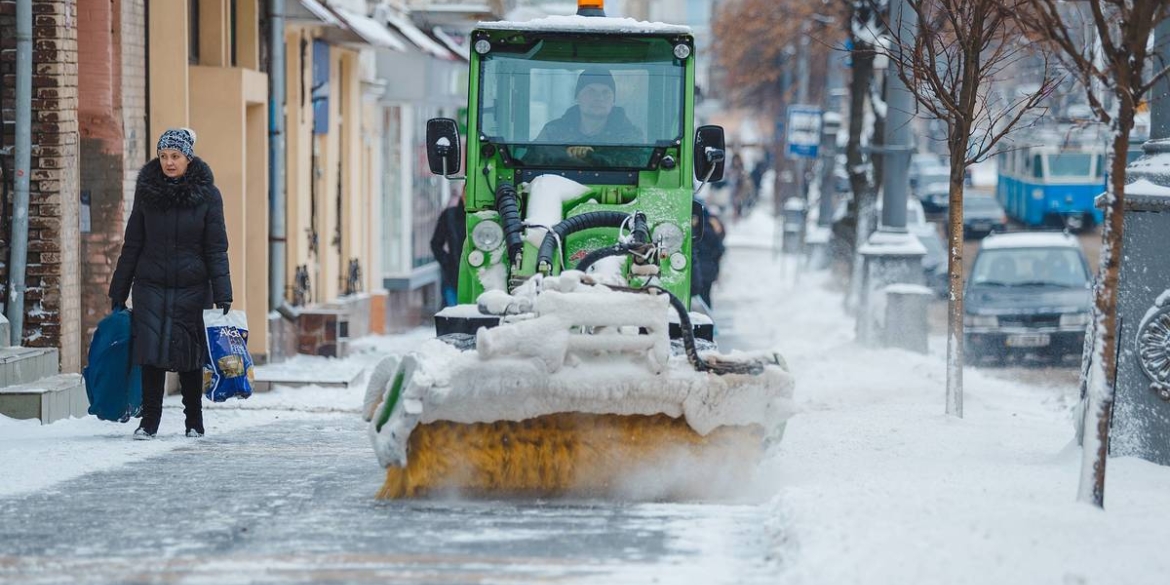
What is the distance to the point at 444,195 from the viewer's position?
99.0 ft

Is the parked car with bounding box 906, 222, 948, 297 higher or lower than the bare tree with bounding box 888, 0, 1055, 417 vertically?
lower

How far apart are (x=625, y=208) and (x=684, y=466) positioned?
240 cm

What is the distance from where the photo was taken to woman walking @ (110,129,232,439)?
10000mm

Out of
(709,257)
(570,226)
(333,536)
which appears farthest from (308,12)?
(333,536)

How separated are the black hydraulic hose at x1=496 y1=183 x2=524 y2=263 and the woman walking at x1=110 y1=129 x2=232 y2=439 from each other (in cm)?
152

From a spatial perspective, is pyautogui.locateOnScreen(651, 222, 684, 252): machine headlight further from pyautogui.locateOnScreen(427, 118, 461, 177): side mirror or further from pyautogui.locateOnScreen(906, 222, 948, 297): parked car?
pyautogui.locateOnScreen(906, 222, 948, 297): parked car

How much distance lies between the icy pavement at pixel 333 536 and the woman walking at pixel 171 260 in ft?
4.58

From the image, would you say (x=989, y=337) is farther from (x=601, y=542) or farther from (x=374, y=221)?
(x=601, y=542)

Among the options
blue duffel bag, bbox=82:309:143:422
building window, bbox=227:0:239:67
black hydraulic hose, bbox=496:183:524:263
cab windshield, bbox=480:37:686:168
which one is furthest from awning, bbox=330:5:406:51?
black hydraulic hose, bbox=496:183:524:263

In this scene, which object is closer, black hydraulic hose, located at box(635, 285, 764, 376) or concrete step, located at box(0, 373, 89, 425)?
black hydraulic hose, located at box(635, 285, 764, 376)

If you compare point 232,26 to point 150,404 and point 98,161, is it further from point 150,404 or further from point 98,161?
point 150,404

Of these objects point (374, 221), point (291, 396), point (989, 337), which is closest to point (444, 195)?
point (374, 221)

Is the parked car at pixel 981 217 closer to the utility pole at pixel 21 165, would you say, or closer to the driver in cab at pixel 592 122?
the utility pole at pixel 21 165

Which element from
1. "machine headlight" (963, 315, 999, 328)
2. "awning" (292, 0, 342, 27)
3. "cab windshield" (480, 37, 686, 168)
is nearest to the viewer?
"cab windshield" (480, 37, 686, 168)
